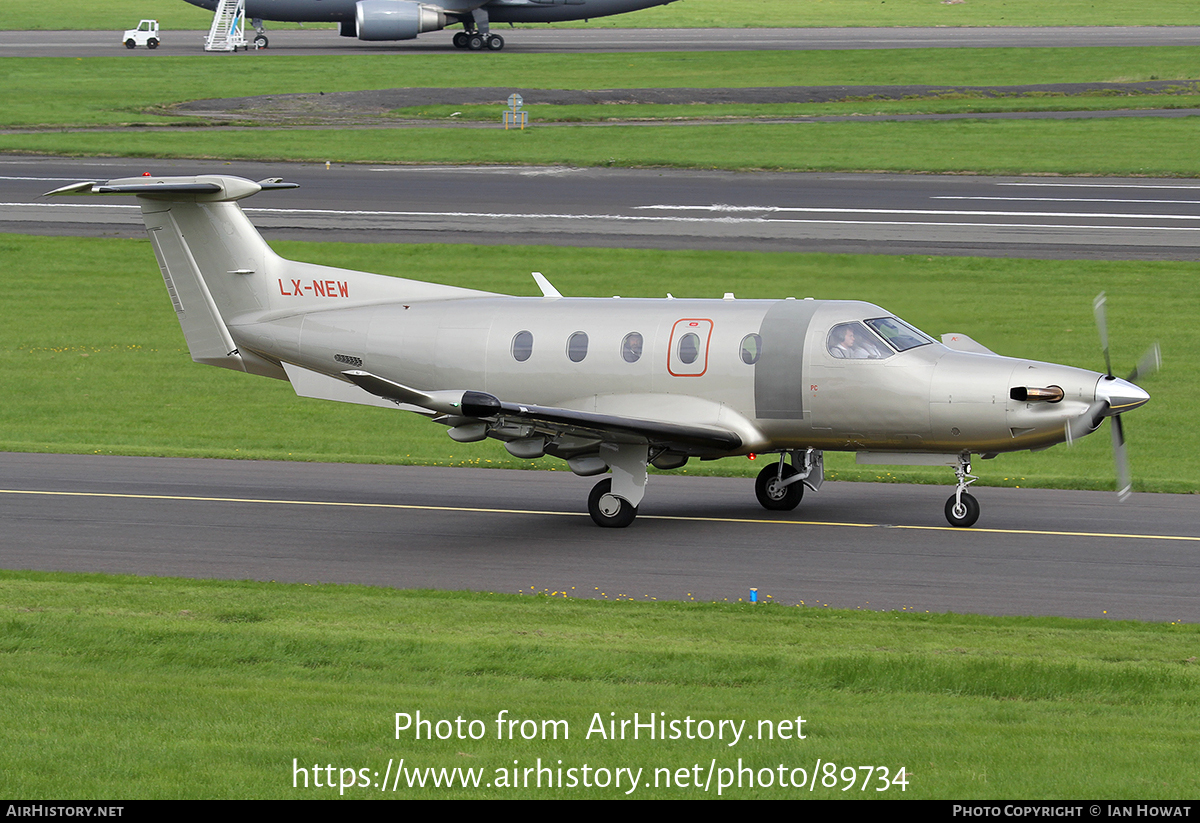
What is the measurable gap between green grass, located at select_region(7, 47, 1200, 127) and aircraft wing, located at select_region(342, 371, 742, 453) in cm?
4455

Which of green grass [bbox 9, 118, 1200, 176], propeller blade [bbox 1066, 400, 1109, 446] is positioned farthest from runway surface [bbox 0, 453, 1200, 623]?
green grass [bbox 9, 118, 1200, 176]

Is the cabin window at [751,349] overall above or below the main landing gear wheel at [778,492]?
above

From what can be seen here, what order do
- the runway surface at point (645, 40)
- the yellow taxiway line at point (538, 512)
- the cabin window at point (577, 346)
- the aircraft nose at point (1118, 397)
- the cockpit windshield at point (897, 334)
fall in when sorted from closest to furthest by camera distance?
the aircraft nose at point (1118, 397) → the yellow taxiway line at point (538, 512) → the cockpit windshield at point (897, 334) → the cabin window at point (577, 346) → the runway surface at point (645, 40)

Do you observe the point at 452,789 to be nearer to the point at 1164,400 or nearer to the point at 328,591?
the point at 328,591

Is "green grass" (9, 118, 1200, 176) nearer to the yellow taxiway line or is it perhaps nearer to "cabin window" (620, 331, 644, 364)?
the yellow taxiway line

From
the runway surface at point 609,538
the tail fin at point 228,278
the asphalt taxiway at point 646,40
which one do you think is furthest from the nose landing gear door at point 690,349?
the asphalt taxiway at point 646,40

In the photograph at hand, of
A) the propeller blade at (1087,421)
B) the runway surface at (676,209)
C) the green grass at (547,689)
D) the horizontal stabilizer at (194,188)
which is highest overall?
the runway surface at (676,209)

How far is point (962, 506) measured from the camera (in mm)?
18062

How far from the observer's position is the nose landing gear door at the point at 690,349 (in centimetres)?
1864

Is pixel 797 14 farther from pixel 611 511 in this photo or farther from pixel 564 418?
pixel 564 418

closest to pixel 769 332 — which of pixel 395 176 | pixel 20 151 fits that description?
pixel 395 176

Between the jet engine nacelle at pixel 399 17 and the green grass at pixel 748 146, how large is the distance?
817 inches

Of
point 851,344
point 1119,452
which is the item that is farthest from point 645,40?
point 1119,452

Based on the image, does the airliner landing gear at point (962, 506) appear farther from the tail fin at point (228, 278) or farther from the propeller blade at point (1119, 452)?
the tail fin at point (228, 278)
